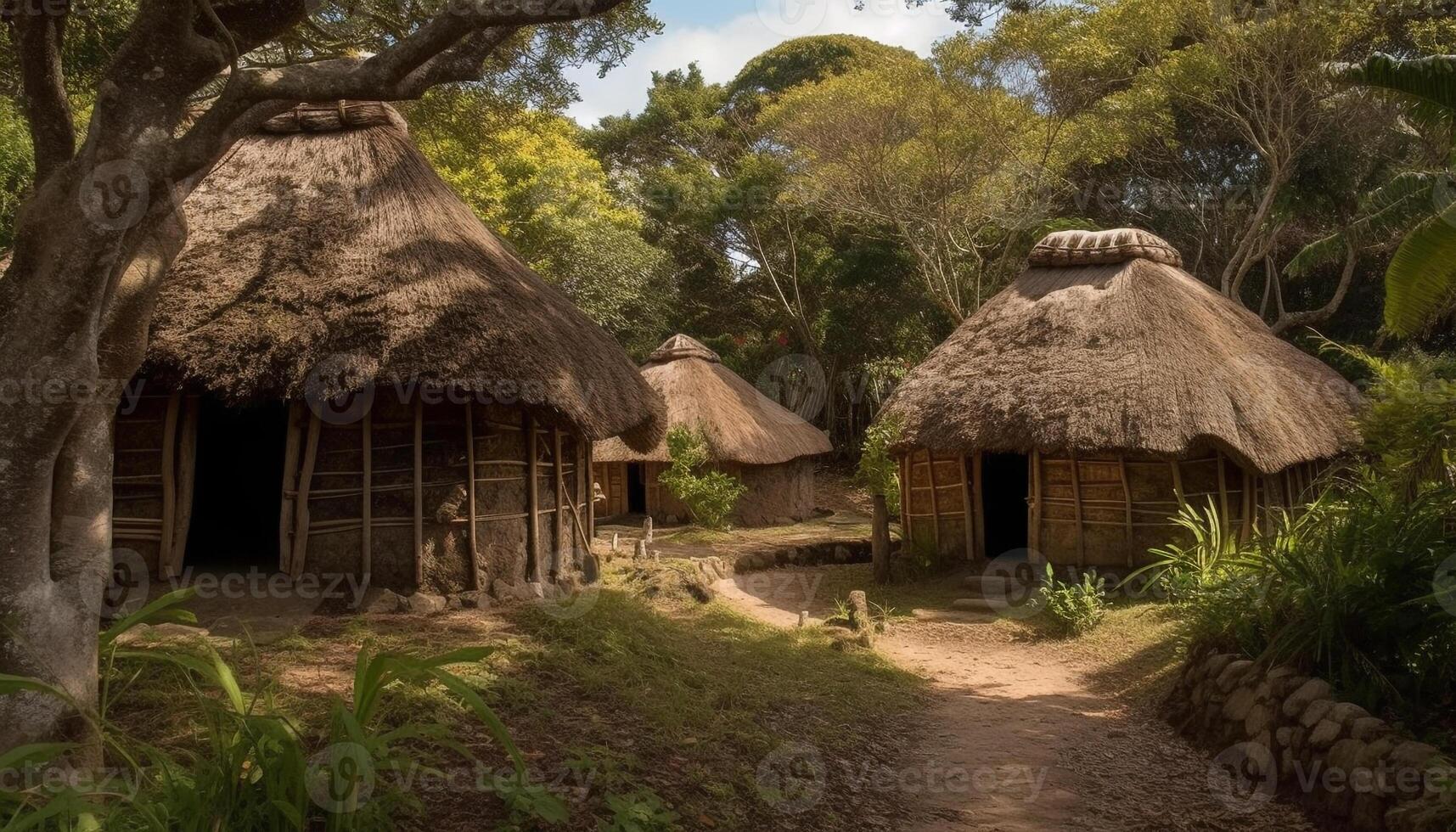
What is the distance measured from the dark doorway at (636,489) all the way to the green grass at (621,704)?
1019 cm

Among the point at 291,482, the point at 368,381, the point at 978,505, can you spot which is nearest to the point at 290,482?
the point at 291,482

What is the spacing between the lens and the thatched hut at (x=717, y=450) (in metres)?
18.1

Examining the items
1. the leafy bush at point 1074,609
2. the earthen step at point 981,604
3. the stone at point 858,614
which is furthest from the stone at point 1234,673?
the earthen step at point 981,604

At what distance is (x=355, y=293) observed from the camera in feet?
26.9

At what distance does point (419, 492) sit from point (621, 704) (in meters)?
2.96

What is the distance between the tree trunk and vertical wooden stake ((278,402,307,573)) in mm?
7134

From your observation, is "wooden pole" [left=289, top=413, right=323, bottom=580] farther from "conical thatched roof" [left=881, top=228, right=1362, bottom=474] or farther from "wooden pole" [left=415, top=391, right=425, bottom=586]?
"conical thatched roof" [left=881, top=228, right=1362, bottom=474]

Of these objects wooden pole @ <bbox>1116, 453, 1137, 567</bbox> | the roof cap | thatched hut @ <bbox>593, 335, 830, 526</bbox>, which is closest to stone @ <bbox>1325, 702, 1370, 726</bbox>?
wooden pole @ <bbox>1116, 453, 1137, 567</bbox>

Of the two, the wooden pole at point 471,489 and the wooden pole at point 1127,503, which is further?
the wooden pole at point 1127,503

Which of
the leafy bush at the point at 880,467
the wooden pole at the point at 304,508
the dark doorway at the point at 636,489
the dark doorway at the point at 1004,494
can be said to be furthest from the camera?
the dark doorway at the point at 636,489

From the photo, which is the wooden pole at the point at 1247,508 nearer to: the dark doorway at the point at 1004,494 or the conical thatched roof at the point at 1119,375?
the conical thatched roof at the point at 1119,375

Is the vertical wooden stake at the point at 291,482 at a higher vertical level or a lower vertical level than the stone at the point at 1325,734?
higher

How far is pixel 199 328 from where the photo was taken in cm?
790

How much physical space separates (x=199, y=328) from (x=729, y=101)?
944 inches
